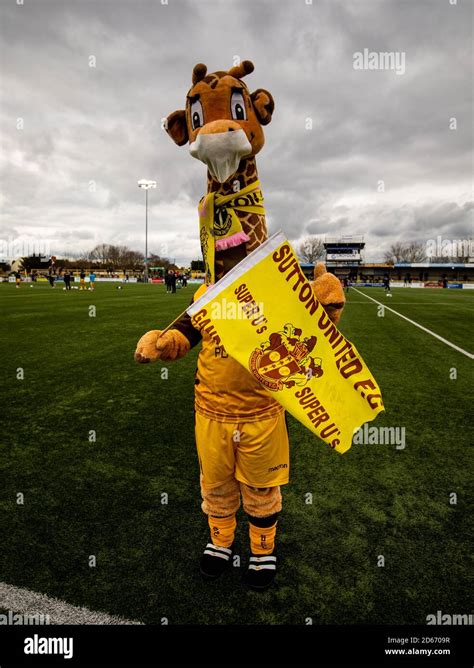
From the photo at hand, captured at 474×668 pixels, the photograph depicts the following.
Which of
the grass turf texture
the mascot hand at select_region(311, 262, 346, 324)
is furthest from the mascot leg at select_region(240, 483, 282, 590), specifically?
the mascot hand at select_region(311, 262, 346, 324)

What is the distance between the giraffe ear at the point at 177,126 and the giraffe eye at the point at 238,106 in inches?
13.3

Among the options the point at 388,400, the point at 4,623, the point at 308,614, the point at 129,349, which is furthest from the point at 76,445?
the point at 129,349

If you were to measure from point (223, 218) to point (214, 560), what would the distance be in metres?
1.83

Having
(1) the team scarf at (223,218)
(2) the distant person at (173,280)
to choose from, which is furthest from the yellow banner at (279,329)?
(2) the distant person at (173,280)

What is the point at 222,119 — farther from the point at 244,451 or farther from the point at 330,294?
the point at 244,451

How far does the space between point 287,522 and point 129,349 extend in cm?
566

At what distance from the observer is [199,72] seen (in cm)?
201

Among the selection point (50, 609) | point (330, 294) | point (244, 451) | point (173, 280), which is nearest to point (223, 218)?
point (330, 294)

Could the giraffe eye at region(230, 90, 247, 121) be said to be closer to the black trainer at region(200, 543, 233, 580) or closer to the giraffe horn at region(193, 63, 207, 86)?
the giraffe horn at region(193, 63, 207, 86)

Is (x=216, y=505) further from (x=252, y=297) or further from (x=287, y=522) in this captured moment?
(x=252, y=297)

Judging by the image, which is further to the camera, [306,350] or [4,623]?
[4,623]

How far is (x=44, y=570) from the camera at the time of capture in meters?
1.95

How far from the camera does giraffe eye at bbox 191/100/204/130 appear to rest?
1.96 metres

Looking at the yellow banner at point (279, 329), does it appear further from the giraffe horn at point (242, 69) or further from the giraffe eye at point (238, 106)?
the giraffe horn at point (242, 69)
